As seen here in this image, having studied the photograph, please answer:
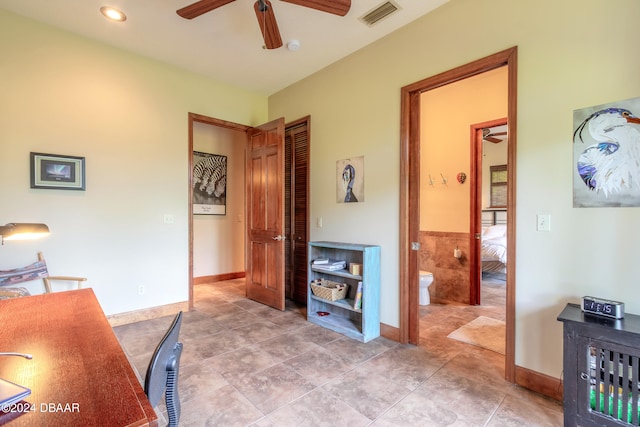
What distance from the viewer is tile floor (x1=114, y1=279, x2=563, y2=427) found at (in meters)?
1.76

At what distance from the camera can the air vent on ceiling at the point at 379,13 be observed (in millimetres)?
2479

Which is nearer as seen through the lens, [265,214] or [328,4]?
[328,4]

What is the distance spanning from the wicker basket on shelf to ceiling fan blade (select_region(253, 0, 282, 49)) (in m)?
2.31

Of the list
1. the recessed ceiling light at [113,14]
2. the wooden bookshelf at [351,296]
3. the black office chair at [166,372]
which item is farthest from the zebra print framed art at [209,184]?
the black office chair at [166,372]

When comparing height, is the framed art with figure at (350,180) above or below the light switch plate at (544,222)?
above

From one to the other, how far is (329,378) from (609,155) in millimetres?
2265

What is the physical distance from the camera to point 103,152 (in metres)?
3.12

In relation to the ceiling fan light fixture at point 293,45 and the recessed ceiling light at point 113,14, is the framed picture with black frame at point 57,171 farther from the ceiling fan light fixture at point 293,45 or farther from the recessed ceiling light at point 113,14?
the ceiling fan light fixture at point 293,45

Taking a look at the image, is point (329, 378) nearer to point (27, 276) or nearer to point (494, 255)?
point (27, 276)

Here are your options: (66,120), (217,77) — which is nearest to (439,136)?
(217,77)

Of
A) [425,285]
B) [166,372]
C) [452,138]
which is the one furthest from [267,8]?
[425,285]

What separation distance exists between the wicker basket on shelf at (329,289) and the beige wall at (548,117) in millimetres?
538

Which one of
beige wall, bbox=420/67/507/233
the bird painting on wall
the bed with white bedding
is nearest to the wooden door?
beige wall, bbox=420/67/507/233

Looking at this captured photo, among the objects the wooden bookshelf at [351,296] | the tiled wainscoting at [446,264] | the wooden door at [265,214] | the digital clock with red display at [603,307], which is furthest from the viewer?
the tiled wainscoting at [446,264]
